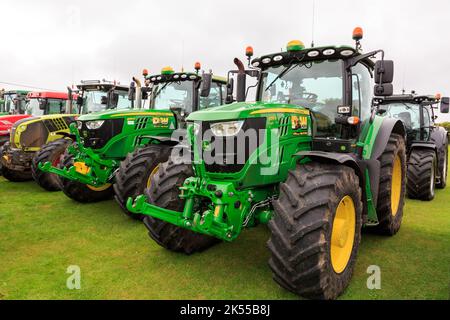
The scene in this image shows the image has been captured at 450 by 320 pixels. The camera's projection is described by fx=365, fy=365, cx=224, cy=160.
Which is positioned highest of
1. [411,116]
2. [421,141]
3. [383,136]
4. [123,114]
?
[411,116]

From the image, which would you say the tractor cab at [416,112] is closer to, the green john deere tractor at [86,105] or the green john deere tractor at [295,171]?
the green john deere tractor at [295,171]

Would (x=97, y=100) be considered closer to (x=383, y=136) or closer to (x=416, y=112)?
(x=383, y=136)

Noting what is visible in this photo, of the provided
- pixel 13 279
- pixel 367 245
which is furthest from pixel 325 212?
pixel 13 279

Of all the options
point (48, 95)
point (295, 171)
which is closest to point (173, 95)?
→ point (295, 171)

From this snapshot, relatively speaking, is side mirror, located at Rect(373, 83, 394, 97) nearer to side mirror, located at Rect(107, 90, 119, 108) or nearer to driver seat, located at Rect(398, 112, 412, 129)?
driver seat, located at Rect(398, 112, 412, 129)

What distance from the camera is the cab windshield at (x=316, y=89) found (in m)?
4.03

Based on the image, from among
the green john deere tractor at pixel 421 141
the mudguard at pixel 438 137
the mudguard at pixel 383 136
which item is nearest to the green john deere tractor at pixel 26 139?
the mudguard at pixel 383 136

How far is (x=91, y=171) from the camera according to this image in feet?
19.9

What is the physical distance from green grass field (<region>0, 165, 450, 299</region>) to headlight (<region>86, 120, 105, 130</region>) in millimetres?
1455

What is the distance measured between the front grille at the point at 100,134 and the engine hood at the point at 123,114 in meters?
0.09

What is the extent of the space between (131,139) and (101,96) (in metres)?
2.86

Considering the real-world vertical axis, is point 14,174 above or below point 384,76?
below

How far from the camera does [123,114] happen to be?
20.6 ft

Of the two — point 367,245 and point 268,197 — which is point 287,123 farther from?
point 367,245
